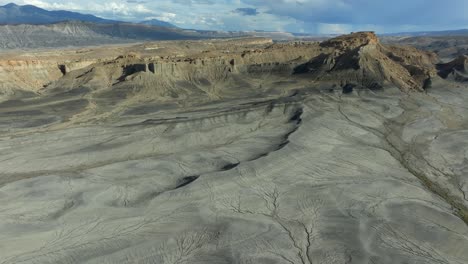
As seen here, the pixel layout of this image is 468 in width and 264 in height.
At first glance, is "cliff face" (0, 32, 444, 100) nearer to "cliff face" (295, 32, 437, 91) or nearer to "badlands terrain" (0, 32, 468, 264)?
"cliff face" (295, 32, 437, 91)

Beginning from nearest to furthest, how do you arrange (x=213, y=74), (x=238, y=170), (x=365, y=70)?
1. (x=238, y=170)
2. (x=365, y=70)
3. (x=213, y=74)

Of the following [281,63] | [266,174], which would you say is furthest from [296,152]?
[281,63]

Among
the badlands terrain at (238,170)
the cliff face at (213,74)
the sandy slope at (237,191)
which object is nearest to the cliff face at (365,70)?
the cliff face at (213,74)

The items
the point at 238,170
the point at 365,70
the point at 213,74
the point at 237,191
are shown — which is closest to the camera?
the point at 237,191

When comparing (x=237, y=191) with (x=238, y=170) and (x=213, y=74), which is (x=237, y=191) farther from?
(x=213, y=74)

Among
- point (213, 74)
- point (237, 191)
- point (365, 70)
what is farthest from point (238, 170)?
point (213, 74)

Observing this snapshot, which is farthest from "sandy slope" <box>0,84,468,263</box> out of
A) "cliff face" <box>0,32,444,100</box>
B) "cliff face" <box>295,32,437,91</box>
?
"cliff face" <box>0,32,444,100</box>

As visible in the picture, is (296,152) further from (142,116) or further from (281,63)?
(281,63)

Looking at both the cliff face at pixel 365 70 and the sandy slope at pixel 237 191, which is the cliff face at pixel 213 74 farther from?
the sandy slope at pixel 237 191
